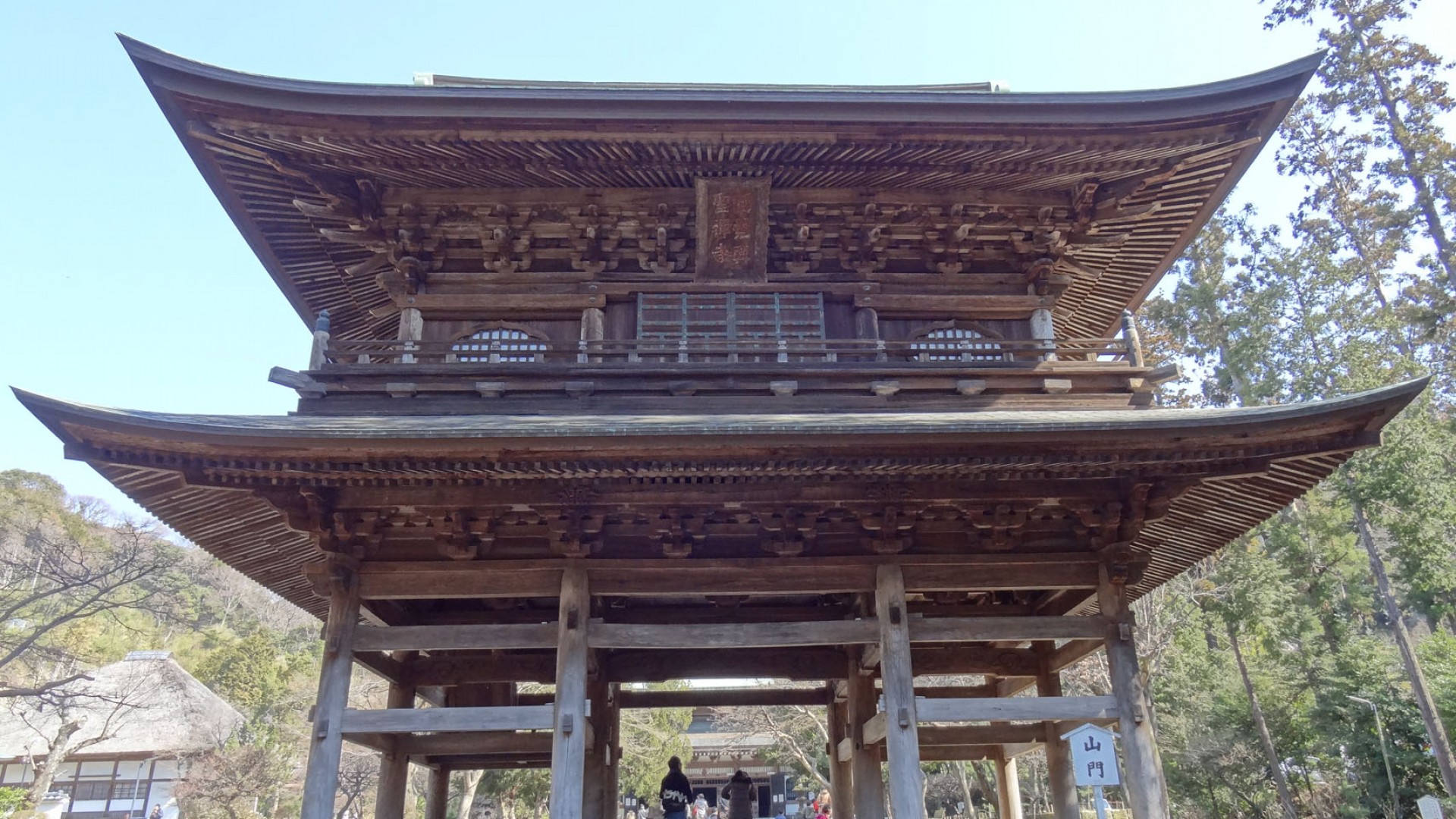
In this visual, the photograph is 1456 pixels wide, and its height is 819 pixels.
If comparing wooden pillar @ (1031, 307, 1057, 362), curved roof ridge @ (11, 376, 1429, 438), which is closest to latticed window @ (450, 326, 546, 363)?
curved roof ridge @ (11, 376, 1429, 438)

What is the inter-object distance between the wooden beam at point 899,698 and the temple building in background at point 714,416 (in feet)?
0.10

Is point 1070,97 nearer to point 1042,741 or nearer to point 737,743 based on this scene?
point 1042,741

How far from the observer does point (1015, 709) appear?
759 cm

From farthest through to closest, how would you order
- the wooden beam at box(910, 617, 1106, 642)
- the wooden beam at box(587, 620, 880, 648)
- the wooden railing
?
the wooden railing
the wooden beam at box(910, 617, 1106, 642)
the wooden beam at box(587, 620, 880, 648)

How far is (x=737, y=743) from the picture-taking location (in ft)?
118

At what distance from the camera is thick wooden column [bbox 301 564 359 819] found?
7.16 meters

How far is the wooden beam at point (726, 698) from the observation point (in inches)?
474

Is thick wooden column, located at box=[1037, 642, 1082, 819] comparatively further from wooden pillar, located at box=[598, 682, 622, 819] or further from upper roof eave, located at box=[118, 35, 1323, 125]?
upper roof eave, located at box=[118, 35, 1323, 125]

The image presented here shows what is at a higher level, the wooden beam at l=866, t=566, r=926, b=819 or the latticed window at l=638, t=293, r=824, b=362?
the latticed window at l=638, t=293, r=824, b=362

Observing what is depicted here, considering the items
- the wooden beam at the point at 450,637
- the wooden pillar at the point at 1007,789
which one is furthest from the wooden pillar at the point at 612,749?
the wooden pillar at the point at 1007,789

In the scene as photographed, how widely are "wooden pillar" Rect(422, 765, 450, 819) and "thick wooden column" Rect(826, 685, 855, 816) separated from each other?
5314 millimetres

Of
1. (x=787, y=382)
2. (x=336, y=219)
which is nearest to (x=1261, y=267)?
(x=787, y=382)

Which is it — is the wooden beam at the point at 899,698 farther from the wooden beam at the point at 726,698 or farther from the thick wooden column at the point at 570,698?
the wooden beam at the point at 726,698

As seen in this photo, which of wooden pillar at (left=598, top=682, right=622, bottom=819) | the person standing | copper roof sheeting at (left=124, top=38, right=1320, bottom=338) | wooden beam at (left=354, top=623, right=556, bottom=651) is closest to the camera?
wooden beam at (left=354, top=623, right=556, bottom=651)
